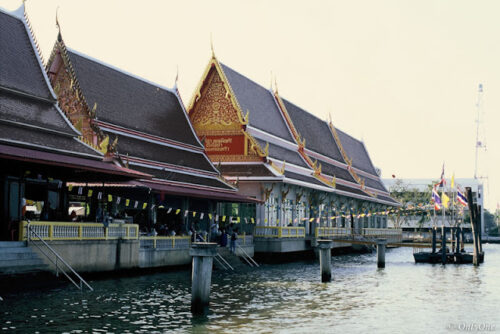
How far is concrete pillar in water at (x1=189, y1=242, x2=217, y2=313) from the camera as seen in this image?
57.6 feet

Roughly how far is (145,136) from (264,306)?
17.7 metres

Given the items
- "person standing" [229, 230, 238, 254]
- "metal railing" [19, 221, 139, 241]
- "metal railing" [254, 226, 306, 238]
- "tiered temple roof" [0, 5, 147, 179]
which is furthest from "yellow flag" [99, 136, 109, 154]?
"metal railing" [254, 226, 306, 238]

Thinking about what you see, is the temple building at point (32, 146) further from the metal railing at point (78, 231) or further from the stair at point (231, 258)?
the stair at point (231, 258)

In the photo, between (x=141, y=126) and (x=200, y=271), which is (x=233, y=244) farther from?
(x=200, y=271)

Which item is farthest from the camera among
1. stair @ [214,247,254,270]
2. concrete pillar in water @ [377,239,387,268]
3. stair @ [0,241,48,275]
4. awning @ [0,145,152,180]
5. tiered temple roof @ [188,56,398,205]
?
tiered temple roof @ [188,56,398,205]

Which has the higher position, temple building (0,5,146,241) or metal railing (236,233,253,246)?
temple building (0,5,146,241)

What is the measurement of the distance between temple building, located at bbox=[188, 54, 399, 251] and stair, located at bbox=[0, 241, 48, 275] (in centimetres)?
1836

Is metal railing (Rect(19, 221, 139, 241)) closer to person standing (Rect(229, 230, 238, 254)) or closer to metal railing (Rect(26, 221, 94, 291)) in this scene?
metal railing (Rect(26, 221, 94, 291))

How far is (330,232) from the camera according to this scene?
156ft

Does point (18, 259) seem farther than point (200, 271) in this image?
Yes

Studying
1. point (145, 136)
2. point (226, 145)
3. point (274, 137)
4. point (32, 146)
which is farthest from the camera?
point (274, 137)

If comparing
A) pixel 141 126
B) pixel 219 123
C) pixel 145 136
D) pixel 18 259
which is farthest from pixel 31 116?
pixel 219 123

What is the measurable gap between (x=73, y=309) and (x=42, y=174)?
9.75 m

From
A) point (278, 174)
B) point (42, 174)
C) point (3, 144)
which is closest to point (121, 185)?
point (42, 174)
